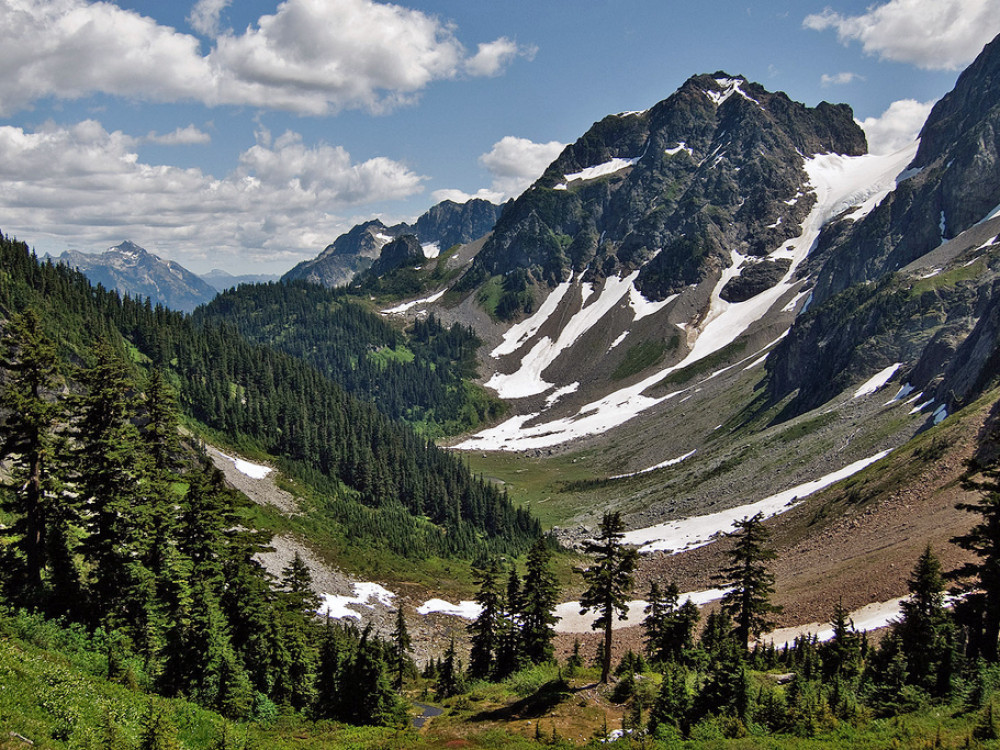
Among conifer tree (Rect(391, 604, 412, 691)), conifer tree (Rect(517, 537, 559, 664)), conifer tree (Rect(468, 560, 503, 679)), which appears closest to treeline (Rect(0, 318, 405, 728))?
conifer tree (Rect(517, 537, 559, 664))

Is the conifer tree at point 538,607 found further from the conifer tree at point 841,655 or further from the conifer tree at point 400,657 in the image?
the conifer tree at point 841,655

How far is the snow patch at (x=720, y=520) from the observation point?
3287 inches

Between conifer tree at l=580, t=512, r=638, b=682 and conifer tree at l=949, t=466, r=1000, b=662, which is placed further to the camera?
conifer tree at l=580, t=512, r=638, b=682

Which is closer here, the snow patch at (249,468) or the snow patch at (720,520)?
the snow patch at (720,520)

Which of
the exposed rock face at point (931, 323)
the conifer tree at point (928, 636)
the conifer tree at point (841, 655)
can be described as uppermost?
the exposed rock face at point (931, 323)

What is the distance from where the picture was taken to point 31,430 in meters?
25.6

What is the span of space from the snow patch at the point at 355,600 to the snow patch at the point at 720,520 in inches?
1277

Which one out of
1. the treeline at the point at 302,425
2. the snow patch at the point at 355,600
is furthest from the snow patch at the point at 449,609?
the treeline at the point at 302,425

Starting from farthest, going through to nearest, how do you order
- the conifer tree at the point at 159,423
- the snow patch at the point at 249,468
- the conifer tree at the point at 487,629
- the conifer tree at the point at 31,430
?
the snow patch at the point at 249,468
the conifer tree at the point at 487,629
the conifer tree at the point at 159,423
the conifer tree at the point at 31,430

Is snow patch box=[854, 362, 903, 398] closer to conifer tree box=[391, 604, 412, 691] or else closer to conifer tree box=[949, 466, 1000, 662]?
conifer tree box=[391, 604, 412, 691]

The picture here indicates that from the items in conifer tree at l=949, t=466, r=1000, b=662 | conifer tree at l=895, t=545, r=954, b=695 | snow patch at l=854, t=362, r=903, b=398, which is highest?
snow patch at l=854, t=362, r=903, b=398

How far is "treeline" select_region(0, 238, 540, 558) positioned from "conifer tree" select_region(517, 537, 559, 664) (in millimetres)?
40088

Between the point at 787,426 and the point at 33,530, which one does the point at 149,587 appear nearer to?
the point at 33,530

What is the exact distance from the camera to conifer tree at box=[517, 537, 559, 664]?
45.6 meters
